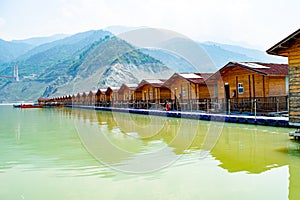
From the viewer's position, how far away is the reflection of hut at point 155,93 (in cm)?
3444

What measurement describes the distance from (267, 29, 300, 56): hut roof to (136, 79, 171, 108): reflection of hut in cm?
2162

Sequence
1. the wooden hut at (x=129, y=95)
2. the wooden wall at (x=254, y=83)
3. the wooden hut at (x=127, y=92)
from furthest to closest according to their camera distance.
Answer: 1. the wooden hut at (x=127, y=92)
2. the wooden hut at (x=129, y=95)
3. the wooden wall at (x=254, y=83)

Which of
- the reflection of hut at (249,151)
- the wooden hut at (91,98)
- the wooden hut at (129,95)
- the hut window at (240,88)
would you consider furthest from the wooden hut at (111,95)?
the reflection of hut at (249,151)

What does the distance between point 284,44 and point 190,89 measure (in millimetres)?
18096

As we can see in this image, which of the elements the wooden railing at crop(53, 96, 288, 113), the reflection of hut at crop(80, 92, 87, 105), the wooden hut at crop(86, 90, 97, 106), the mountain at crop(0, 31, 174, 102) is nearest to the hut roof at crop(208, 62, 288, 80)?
the wooden railing at crop(53, 96, 288, 113)

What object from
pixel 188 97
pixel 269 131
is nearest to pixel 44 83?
pixel 188 97

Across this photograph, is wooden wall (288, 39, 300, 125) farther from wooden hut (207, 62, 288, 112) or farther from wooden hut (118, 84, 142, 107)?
wooden hut (118, 84, 142, 107)

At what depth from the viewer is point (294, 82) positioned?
11.1 metres

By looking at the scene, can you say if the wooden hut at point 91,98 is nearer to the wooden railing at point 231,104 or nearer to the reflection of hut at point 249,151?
the wooden railing at point 231,104

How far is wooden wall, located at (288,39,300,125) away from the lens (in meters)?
11.0

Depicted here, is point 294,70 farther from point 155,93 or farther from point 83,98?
point 83,98

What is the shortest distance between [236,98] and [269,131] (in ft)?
28.7

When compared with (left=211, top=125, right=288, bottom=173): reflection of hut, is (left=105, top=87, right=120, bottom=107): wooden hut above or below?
above

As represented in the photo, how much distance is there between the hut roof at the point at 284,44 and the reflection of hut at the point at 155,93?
21623mm
